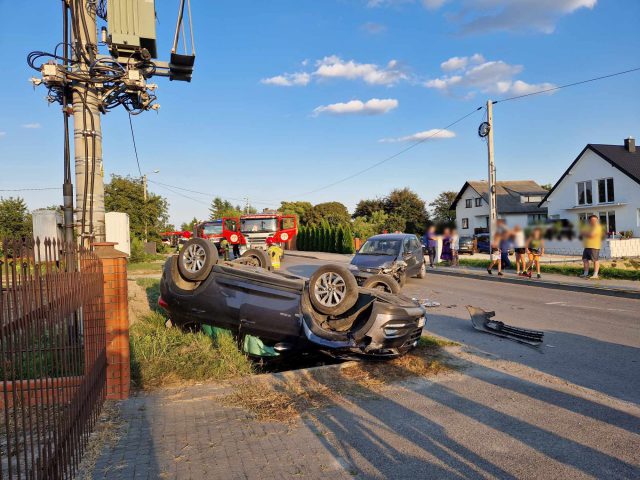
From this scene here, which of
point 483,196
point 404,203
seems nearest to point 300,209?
point 404,203

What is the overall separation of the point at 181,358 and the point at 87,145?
3.15 m

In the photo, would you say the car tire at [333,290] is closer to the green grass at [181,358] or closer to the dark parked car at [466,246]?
the green grass at [181,358]

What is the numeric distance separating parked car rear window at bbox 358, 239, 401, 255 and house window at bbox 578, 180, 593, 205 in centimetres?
795

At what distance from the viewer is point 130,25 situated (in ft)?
23.9

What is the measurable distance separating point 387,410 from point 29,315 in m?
3.32

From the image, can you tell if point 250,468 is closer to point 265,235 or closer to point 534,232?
point 534,232

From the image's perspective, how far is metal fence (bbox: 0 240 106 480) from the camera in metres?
2.52

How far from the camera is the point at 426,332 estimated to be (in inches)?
335

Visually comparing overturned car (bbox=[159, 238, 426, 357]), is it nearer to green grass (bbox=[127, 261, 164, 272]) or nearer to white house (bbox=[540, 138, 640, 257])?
white house (bbox=[540, 138, 640, 257])

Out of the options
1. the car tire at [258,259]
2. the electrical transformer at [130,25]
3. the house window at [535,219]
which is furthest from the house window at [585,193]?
the electrical transformer at [130,25]

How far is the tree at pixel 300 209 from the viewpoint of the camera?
78062mm

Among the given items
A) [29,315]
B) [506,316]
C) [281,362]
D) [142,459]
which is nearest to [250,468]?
[142,459]

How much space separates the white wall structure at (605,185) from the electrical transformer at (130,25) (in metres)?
13.6

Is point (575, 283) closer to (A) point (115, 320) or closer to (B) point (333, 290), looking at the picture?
(B) point (333, 290)
